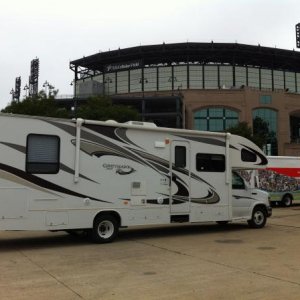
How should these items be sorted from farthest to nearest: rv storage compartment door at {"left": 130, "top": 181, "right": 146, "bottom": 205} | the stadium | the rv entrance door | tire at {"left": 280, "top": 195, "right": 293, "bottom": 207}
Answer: the stadium
tire at {"left": 280, "top": 195, "right": 293, "bottom": 207}
the rv entrance door
rv storage compartment door at {"left": 130, "top": 181, "right": 146, "bottom": 205}

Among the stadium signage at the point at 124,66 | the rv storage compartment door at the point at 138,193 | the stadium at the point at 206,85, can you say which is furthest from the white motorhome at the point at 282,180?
the stadium signage at the point at 124,66

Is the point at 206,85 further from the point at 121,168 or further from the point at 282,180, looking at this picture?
the point at 121,168

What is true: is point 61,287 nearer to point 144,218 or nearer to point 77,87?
point 144,218

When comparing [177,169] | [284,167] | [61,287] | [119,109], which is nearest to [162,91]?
[119,109]

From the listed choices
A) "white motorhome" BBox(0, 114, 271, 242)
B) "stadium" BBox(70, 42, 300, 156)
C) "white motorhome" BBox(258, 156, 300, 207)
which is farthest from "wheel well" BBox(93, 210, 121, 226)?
"stadium" BBox(70, 42, 300, 156)

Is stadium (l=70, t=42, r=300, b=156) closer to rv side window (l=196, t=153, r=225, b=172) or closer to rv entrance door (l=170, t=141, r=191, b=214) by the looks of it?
rv side window (l=196, t=153, r=225, b=172)

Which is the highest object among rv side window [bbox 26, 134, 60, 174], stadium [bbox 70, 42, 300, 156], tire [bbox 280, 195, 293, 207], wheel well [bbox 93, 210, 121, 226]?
stadium [bbox 70, 42, 300, 156]

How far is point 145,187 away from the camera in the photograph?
45.0ft

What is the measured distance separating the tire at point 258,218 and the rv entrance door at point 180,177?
336 cm

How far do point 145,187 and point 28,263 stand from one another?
4.64 meters

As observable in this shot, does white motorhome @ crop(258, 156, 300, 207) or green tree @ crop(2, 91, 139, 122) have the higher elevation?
green tree @ crop(2, 91, 139, 122)

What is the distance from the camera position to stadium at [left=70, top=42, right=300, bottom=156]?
84.9m

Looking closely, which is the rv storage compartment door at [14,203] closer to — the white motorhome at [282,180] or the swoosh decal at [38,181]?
the swoosh decal at [38,181]

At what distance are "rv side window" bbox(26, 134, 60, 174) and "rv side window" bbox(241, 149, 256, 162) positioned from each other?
22.1 feet
